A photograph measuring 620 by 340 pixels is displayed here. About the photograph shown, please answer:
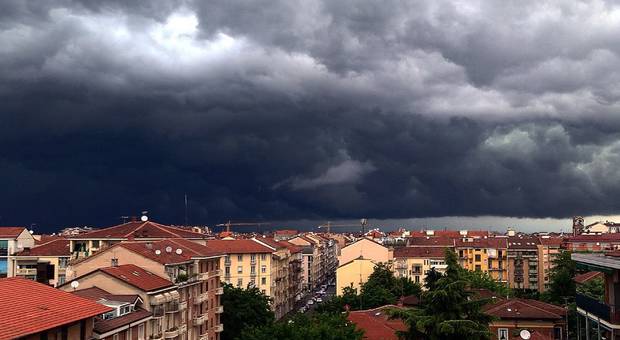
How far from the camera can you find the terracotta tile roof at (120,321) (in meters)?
46.3

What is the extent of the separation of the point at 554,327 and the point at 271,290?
76.2 meters

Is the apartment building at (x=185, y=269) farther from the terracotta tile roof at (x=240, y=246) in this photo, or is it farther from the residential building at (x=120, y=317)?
the terracotta tile roof at (x=240, y=246)

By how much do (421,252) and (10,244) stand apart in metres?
85.9

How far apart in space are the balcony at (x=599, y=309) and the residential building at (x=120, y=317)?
30.6 meters

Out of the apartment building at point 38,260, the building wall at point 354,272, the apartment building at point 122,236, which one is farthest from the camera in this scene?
the building wall at point 354,272

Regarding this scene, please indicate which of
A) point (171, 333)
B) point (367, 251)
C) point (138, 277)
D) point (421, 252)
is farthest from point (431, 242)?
point (138, 277)

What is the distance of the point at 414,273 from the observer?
15238 centimetres

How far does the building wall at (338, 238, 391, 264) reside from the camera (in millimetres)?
156250

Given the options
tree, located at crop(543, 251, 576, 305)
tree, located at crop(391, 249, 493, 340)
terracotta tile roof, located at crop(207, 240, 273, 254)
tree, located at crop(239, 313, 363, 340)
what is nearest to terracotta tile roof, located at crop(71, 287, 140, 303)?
tree, located at crop(239, 313, 363, 340)

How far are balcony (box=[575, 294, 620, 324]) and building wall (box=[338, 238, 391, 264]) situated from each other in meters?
114

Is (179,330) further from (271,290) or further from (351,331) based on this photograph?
(271,290)

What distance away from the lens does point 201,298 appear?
8012 cm

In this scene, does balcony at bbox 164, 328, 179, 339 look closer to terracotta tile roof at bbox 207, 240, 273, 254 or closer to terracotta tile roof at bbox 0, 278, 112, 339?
terracotta tile roof at bbox 0, 278, 112, 339

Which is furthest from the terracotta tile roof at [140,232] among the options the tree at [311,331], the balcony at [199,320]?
the tree at [311,331]
